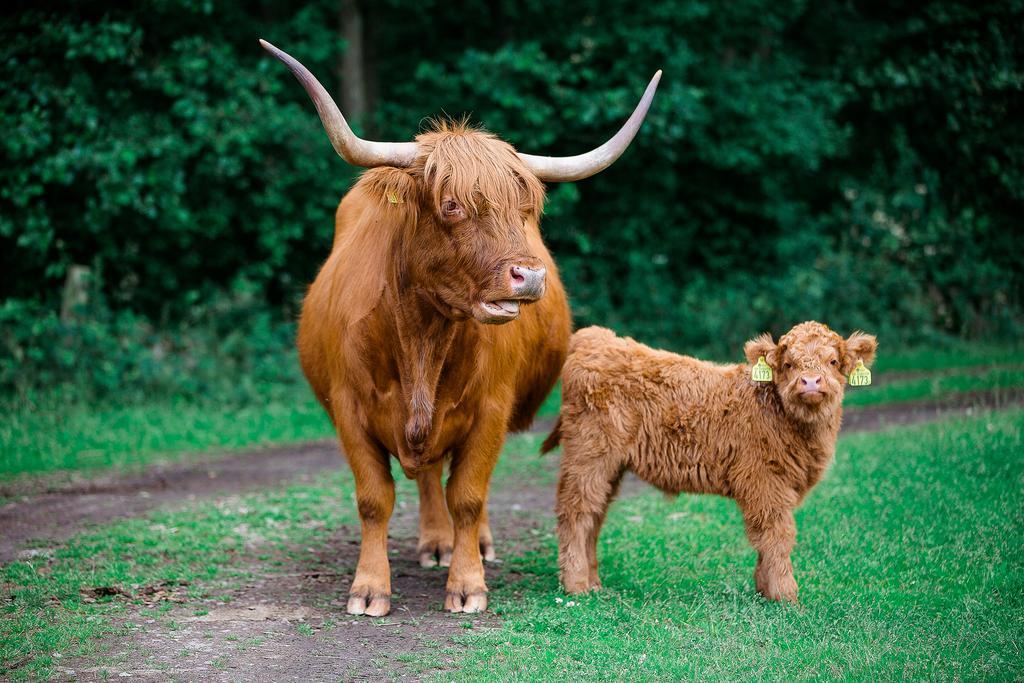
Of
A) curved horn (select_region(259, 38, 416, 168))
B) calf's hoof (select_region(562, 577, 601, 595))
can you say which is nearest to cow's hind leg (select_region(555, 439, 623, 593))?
calf's hoof (select_region(562, 577, 601, 595))

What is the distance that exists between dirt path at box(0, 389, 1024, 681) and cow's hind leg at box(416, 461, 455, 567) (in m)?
0.10

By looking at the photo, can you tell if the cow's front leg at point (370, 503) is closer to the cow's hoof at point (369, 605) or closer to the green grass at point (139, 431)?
the cow's hoof at point (369, 605)

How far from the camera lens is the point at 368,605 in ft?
17.2

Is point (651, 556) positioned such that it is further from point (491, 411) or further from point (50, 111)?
point (50, 111)

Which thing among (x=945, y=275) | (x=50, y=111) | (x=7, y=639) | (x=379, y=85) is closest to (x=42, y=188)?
(x=50, y=111)

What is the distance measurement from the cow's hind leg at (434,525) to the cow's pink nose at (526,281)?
193 cm

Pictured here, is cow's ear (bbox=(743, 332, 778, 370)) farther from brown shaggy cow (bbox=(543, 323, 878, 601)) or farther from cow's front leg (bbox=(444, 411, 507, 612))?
cow's front leg (bbox=(444, 411, 507, 612))

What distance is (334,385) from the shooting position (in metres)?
5.51

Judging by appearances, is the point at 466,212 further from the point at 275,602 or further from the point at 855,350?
the point at 275,602

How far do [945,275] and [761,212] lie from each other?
8.34 ft

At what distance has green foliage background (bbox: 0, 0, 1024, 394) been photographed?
11531 mm

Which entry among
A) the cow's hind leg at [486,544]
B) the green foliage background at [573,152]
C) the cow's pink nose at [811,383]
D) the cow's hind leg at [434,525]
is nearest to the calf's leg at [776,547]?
the cow's pink nose at [811,383]

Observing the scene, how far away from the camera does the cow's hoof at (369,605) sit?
17.1ft

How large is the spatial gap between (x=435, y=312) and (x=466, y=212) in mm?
528
